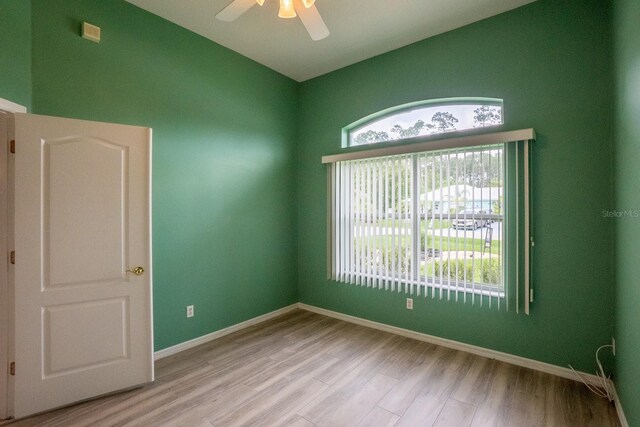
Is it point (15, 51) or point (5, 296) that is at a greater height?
point (15, 51)

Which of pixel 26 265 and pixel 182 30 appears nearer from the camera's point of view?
pixel 26 265

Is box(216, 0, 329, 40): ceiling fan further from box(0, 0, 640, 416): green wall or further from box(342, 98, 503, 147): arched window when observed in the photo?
box(342, 98, 503, 147): arched window

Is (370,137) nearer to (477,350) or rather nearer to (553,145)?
(553,145)

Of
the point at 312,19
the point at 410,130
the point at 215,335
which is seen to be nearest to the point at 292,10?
the point at 312,19

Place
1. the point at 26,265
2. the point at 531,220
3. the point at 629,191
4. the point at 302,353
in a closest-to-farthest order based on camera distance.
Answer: the point at 629,191, the point at 26,265, the point at 531,220, the point at 302,353

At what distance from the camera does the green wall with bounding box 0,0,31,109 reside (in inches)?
78.5

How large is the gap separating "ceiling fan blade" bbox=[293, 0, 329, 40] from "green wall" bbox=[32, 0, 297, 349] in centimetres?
166

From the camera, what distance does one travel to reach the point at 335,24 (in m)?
2.90

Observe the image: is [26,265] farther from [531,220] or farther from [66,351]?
[531,220]

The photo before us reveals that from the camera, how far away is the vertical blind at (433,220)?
8.72 ft

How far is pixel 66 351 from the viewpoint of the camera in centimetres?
206

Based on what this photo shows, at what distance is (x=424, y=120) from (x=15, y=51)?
3552 mm

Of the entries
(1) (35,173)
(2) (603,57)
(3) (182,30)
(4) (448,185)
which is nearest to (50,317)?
(1) (35,173)

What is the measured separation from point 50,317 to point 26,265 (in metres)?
0.39
